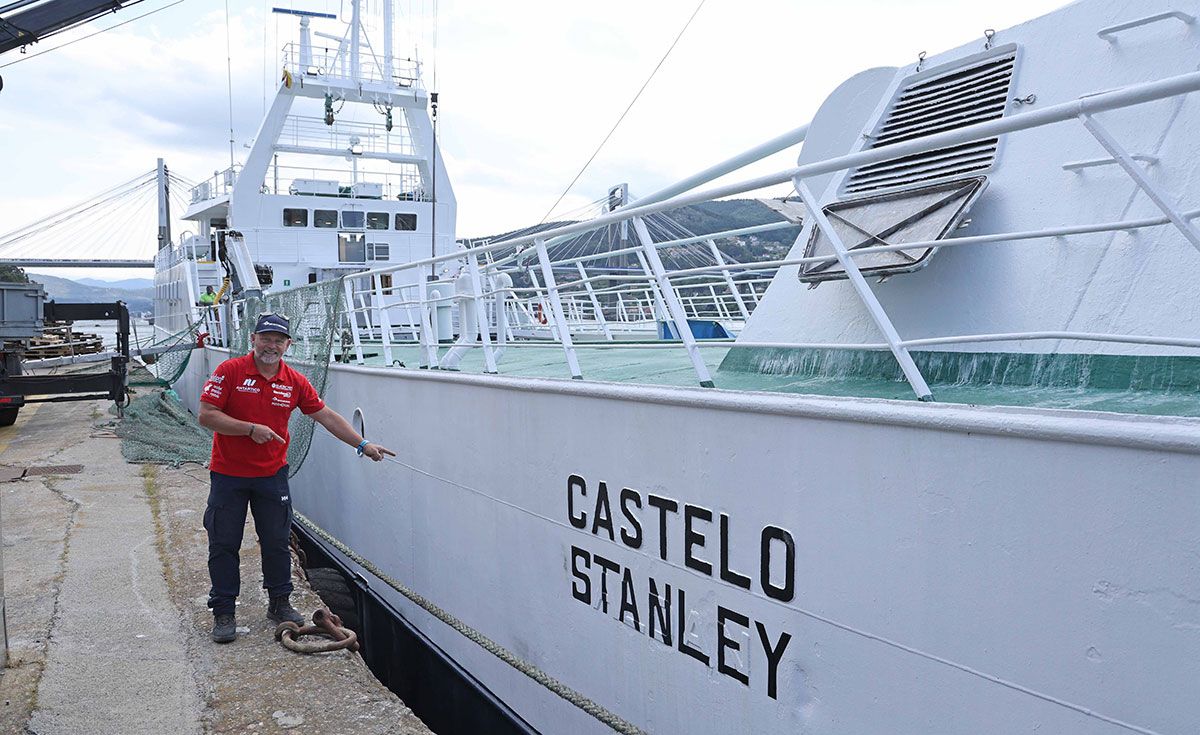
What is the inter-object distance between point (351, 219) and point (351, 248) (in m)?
0.61

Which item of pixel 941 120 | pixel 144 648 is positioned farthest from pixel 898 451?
pixel 144 648

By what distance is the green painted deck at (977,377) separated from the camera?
3.06 m

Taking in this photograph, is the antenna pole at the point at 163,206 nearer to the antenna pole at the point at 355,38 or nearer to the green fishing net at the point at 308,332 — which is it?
the antenna pole at the point at 355,38

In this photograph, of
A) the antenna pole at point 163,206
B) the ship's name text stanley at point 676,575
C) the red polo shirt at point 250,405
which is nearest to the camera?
the ship's name text stanley at point 676,575

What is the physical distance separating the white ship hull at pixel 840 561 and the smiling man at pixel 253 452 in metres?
1.14

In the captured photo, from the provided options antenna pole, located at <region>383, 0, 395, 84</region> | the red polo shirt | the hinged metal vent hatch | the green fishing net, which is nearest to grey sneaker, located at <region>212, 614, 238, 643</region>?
the red polo shirt

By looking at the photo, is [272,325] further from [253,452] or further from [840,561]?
[840,561]

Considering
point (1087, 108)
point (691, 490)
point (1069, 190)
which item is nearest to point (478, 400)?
point (691, 490)

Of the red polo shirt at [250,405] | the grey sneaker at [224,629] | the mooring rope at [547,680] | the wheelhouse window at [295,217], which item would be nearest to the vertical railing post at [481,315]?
the red polo shirt at [250,405]

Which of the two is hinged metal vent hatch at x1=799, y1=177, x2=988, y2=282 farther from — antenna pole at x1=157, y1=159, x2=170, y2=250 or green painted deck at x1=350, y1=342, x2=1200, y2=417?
antenna pole at x1=157, y1=159, x2=170, y2=250

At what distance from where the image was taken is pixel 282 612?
5195mm

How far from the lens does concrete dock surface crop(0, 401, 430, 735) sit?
4.11 meters

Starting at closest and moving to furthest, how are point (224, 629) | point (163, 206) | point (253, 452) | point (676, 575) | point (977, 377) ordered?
point (977, 377)
point (676, 575)
point (253, 452)
point (224, 629)
point (163, 206)

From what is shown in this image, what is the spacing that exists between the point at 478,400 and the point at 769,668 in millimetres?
2716
